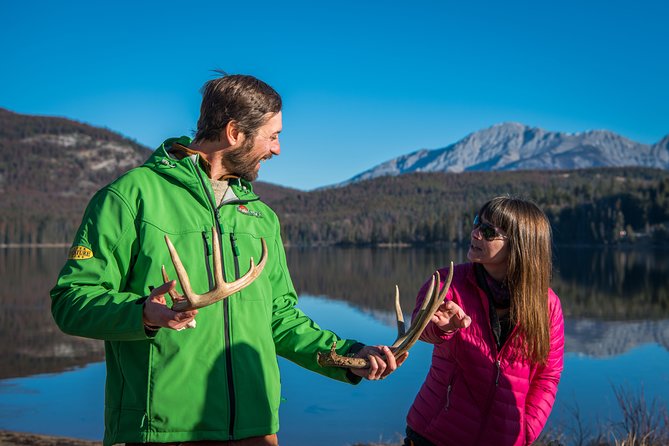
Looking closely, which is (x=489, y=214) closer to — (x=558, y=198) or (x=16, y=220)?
(x=558, y=198)

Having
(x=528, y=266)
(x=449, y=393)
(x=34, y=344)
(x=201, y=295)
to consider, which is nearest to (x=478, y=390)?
(x=449, y=393)

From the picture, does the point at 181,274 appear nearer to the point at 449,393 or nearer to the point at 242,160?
the point at 242,160

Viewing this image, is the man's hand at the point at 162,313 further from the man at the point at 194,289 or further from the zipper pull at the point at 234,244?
the zipper pull at the point at 234,244

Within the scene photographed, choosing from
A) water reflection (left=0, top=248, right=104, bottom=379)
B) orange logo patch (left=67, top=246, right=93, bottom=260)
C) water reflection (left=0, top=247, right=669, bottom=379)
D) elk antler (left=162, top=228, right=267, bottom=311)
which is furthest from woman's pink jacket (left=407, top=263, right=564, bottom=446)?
water reflection (left=0, top=247, right=669, bottom=379)

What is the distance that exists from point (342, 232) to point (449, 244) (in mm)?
44849

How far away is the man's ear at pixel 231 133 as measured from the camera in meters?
3.09

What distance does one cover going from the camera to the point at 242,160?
317 centimetres

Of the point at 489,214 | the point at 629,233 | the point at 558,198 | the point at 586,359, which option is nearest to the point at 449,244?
the point at 558,198

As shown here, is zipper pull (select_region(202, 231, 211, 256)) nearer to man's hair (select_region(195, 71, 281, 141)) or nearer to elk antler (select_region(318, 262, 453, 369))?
man's hair (select_region(195, 71, 281, 141))

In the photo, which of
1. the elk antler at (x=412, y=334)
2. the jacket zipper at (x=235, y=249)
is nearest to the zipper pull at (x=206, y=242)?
the jacket zipper at (x=235, y=249)

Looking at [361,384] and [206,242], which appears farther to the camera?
[361,384]

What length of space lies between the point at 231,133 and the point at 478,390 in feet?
6.42

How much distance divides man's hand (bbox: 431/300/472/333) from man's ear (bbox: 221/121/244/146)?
1380 millimetres

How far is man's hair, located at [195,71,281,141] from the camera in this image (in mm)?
3068
